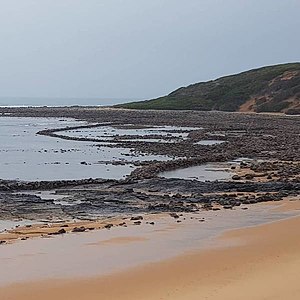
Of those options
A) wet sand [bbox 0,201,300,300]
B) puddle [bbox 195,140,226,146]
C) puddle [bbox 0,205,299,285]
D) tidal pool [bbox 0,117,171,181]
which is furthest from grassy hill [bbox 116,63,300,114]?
wet sand [bbox 0,201,300,300]

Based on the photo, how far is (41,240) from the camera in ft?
38.3

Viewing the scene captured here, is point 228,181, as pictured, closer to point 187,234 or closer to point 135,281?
point 187,234

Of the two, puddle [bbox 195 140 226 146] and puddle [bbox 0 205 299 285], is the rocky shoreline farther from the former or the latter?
puddle [bbox 195 140 226 146]

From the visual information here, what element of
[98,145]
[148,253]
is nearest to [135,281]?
[148,253]

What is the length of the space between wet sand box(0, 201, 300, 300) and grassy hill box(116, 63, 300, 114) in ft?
234

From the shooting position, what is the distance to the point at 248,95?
95.7 meters

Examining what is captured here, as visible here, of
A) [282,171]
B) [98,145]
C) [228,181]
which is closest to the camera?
[228,181]

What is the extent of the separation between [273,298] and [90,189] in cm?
1188

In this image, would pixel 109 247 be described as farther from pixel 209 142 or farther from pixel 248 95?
pixel 248 95

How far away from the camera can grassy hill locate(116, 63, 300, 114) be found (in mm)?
86938

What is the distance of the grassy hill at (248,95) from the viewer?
3423 inches

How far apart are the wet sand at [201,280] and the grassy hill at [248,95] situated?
71.4 metres

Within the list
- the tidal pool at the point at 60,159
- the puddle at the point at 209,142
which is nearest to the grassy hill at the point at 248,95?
the puddle at the point at 209,142

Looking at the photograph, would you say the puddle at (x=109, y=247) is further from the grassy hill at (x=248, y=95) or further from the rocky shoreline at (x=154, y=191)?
the grassy hill at (x=248, y=95)
